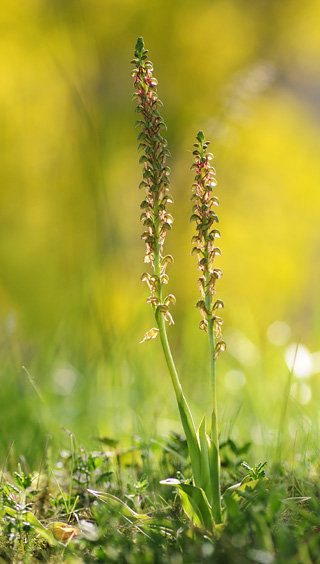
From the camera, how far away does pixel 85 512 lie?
61.4 inches

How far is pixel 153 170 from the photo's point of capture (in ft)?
4.34

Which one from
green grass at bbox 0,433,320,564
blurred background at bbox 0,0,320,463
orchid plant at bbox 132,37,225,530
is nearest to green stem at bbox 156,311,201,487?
orchid plant at bbox 132,37,225,530

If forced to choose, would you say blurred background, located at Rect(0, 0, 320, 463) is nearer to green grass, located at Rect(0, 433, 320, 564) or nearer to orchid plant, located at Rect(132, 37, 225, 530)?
green grass, located at Rect(0, 433, 320, 564)

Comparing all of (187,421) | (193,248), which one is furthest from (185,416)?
(193,248)

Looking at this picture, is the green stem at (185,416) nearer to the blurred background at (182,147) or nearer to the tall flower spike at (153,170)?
the tall flower spike at (153,170)

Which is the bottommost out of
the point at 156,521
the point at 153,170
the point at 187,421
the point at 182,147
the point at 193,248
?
the point at 156,521

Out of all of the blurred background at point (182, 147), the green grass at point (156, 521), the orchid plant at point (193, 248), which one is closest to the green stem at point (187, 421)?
the orchid plant at point (193, 248)

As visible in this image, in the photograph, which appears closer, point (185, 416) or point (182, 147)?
point (185, 416)

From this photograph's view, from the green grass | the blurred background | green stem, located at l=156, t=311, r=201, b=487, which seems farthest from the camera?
the blurred background

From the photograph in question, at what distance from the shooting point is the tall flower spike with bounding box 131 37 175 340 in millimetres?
1308

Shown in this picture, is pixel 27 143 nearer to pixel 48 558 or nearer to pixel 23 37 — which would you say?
pixel 23 37

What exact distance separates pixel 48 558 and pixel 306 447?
0.82 meters

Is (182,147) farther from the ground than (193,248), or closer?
farther from the ground

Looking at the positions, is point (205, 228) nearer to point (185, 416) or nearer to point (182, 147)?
point (185, 416)
